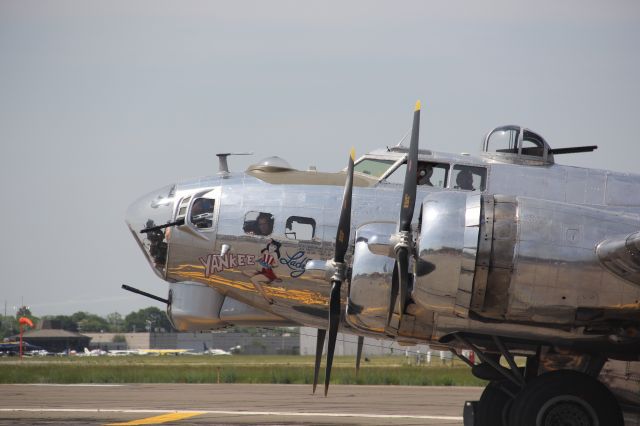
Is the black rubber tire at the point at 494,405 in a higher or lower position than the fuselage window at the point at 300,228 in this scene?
lower

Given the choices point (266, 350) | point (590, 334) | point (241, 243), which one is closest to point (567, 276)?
point (590, 334)

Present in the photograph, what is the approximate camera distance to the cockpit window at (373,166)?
15305mm

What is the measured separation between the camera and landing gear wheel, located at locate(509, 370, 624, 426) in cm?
1220

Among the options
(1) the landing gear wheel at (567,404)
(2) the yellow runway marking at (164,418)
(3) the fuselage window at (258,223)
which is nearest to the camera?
(1) the landing gear wheel at (567,404)

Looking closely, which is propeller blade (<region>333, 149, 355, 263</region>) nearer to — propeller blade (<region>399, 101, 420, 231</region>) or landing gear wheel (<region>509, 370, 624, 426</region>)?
propeller blade (<region>399, 101, 420, 231</region>)

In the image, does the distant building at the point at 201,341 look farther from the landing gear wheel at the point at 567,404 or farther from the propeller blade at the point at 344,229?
the landing gear wheel at the point at 567,404

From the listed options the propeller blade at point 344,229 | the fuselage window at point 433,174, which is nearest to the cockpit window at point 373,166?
the fuselage window at point 433,174

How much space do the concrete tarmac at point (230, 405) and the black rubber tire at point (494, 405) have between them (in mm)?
5084

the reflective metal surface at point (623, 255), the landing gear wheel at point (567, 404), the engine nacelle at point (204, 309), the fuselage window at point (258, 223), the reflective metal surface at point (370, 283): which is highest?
the fuselage window at point (258, 223)

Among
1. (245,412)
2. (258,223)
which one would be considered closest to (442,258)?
(258,223)

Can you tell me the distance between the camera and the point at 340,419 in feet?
70.5

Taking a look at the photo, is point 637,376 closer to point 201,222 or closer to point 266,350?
point 201,222

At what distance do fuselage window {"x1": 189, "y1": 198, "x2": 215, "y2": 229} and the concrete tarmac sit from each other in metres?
6.74

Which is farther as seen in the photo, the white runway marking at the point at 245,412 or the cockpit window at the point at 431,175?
the white runway marking at the point at 245,412
